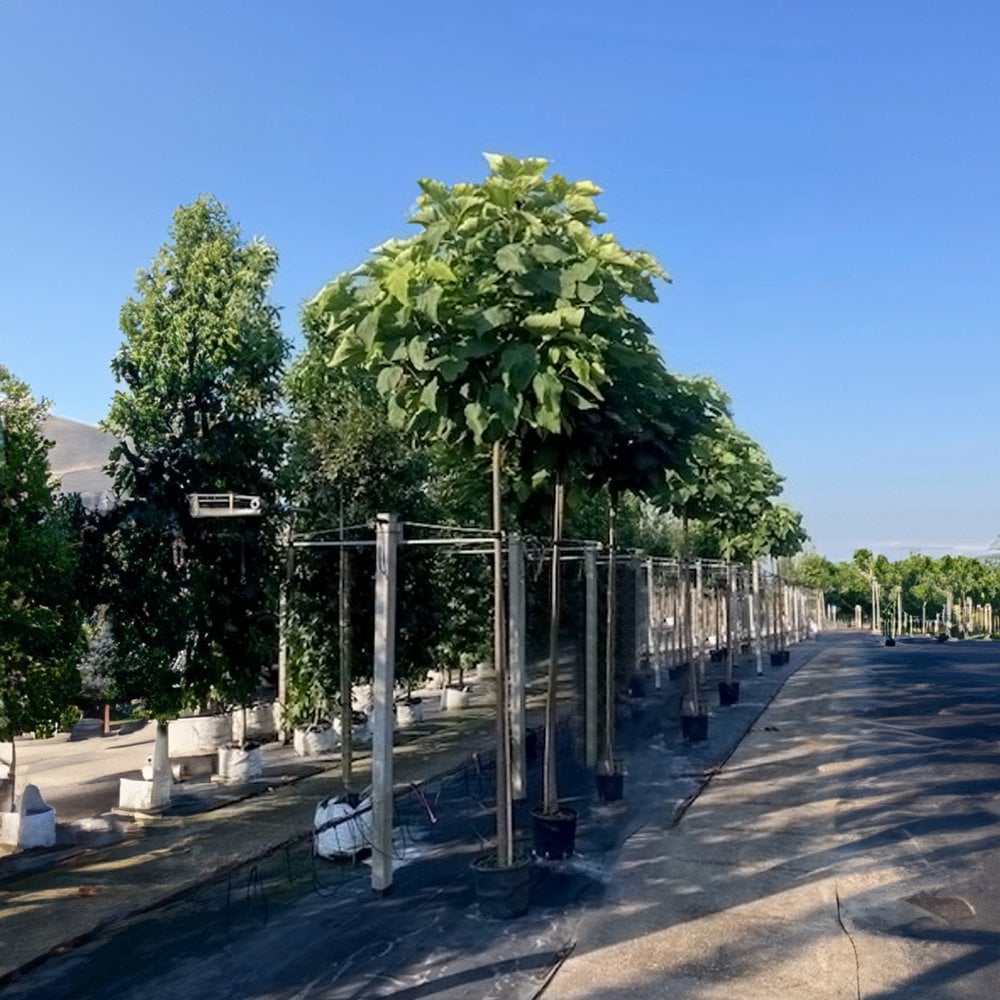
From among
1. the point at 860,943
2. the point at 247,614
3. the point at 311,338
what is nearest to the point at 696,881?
the point at 860,943

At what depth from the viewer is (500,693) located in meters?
9.53

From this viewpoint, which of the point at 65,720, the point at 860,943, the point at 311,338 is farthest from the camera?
the point at 311,338

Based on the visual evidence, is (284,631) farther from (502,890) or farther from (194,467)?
(502,890)

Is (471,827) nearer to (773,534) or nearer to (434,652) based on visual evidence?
(434,652)

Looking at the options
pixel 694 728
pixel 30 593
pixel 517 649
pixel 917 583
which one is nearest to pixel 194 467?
pixel 30 593

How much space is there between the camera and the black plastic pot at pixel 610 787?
14398mm

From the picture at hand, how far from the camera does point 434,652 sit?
20.6 metres

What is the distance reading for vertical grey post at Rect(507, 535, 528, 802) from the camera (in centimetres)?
1264

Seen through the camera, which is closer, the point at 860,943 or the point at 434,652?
the point at 860,943

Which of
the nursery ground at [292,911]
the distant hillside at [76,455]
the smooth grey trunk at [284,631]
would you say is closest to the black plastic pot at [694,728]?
the nursery ground at [292,911]

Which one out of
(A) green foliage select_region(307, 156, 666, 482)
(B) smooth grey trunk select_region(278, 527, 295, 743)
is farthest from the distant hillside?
(A) green foliage select_region(307, 156, 666, 482)

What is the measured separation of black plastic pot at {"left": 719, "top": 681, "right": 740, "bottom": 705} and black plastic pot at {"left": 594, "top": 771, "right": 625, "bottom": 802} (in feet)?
41.4

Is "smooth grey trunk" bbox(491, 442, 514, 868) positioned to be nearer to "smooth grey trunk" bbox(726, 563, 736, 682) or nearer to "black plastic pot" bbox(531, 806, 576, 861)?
"black plastic pot" bbox(531, 806, 576, 861)

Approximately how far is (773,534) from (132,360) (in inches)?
859
